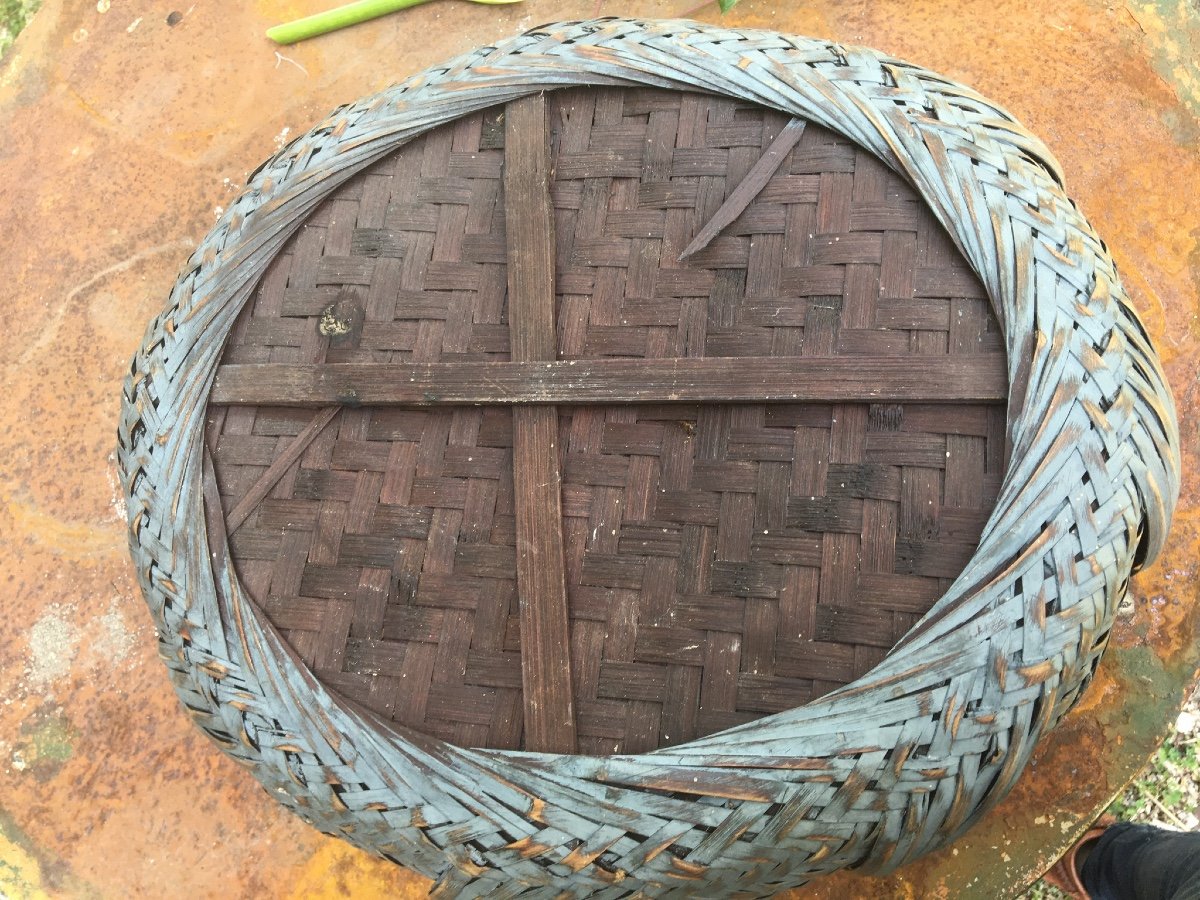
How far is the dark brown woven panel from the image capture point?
1003mm

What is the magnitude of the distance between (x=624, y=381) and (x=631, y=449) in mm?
83

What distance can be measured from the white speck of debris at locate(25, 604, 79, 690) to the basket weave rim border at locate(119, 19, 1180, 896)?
1.74ft

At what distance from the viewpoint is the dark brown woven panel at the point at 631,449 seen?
3.29ft

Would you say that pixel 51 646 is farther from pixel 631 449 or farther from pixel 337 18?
pixel 337 18

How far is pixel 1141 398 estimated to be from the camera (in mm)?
986

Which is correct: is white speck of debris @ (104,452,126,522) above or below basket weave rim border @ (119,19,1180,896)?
below

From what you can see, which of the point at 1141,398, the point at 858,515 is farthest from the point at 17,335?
the point at 1141,398

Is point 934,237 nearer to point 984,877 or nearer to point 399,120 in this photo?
point 399,120

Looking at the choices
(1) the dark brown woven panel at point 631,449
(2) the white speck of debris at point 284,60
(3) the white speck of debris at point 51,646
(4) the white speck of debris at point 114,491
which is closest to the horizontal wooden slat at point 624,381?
(1) the dark brown woven panel at point 631,449

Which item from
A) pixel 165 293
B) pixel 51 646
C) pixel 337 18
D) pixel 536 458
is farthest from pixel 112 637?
pixel 337 18

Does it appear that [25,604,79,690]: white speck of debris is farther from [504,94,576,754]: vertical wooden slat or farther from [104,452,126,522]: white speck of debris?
[504,94,576,754]: vertical wooden slat

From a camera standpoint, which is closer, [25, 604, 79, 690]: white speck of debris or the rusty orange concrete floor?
the rusty orange concrete floor

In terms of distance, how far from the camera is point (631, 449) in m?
1.08

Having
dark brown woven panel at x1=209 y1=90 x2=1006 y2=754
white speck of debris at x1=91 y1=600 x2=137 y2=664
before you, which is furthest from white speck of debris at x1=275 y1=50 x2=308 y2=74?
white speck of debris at x1=91 y1=600 x2=137 y2=664
